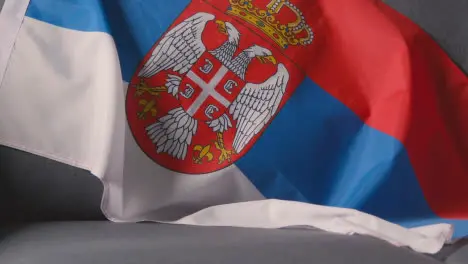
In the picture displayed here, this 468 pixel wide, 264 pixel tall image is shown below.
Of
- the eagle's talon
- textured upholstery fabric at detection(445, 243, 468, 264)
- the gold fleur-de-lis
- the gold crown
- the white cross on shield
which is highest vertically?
the gold crown

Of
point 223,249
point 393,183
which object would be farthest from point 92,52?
point 393,183

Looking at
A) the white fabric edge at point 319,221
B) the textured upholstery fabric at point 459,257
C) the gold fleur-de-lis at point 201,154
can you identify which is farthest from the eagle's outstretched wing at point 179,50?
the textured upholstery fabric at point 459,257

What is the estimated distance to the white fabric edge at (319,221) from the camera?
792 millimetres

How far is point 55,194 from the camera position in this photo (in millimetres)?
833

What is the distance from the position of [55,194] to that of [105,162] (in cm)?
8

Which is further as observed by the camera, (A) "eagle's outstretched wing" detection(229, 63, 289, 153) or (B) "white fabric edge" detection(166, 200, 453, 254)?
(A) "eagle's outstretched wing" detection(229, 63, 289, 153)

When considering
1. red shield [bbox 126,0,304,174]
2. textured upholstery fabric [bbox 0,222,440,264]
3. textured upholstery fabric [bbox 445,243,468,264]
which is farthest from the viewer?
red shield [bbox 126,0,304,174]

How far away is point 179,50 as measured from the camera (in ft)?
2.97

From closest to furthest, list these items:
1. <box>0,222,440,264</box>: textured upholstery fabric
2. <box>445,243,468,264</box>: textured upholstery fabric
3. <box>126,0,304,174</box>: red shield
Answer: <box>0,222,440,264</box>: textured upholstery fabric < <box>445,243,468,264</box>: textured upholstery fabric < <box>126,0,304,174</box>: red shield

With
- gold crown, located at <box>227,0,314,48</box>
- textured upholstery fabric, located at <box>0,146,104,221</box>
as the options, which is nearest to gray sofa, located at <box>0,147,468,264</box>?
textured upholstery fabric, located at <box>0,146,104,221</box>

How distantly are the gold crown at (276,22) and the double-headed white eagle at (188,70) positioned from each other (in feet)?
0.10

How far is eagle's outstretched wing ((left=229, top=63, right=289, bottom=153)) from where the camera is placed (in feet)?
3.00

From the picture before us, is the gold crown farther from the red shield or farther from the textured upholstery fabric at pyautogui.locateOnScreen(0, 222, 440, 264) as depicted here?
the textured upholstery fabric at pyautogui.locateOnScreen(0, 222, 440, 264)

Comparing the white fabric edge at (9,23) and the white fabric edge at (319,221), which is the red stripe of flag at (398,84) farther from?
the white fabric edge at (9,23)
